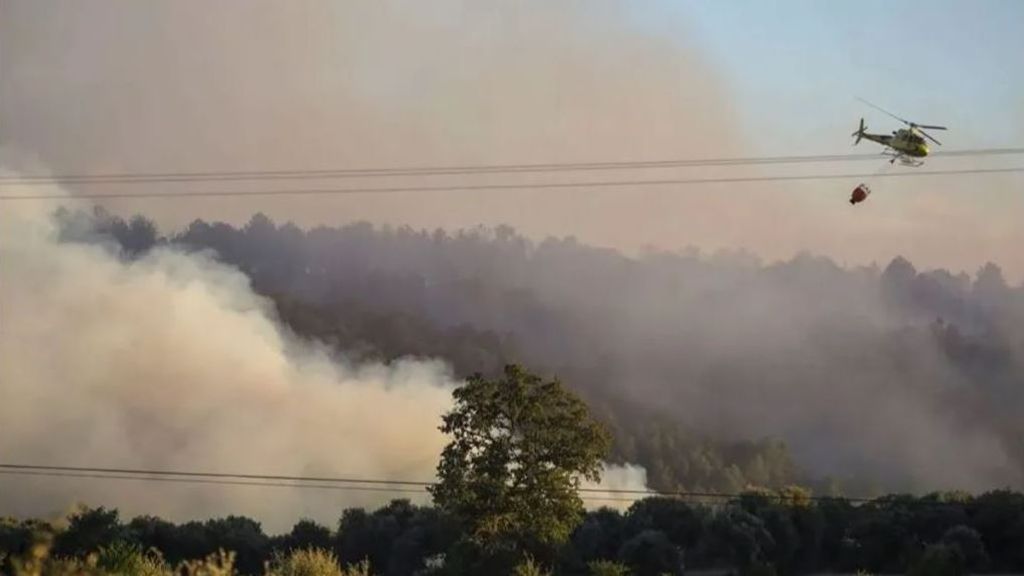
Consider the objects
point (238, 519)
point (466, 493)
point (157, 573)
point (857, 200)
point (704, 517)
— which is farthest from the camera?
point (238, 519)

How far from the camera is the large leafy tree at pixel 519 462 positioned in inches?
3364

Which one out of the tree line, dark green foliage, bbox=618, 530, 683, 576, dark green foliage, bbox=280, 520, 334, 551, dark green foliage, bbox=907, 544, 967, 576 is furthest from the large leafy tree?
dark green foliage, bbox=280, 520, 334, 551

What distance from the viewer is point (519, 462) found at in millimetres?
86125

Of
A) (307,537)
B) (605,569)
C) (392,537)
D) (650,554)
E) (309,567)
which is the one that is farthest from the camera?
(307,537)

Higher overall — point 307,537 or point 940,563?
point 307,537

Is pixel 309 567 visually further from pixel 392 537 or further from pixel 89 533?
pixel 392 537

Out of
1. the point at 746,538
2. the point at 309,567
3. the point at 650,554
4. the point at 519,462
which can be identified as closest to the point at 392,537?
the point at 650,554

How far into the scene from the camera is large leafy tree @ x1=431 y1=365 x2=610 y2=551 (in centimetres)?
8544

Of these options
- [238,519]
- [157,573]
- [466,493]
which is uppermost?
[238,519]

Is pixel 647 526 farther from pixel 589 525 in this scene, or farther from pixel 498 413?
pixel 498 413

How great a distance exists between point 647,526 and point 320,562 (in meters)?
60.1

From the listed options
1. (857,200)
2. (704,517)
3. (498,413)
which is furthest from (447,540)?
(857,200)

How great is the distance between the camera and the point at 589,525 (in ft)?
401

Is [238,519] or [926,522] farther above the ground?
[238,519]
